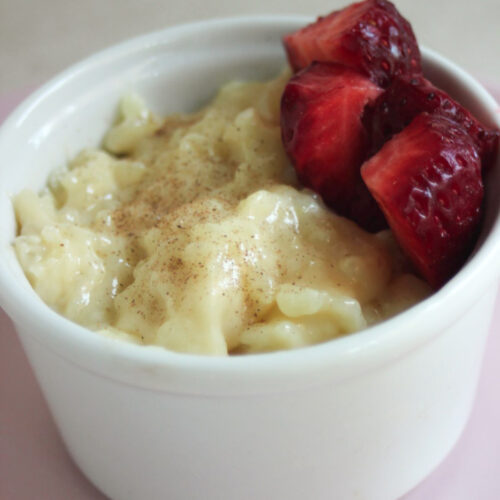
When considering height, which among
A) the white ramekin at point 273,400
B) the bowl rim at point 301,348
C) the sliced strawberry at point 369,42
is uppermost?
the sliced strawberry at point 369,42

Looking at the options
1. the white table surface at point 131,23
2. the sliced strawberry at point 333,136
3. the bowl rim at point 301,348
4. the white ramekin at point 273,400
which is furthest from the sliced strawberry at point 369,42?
the white table surface at point 131,23

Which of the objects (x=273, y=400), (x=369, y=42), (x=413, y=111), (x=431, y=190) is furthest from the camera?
(x=369, y=42)

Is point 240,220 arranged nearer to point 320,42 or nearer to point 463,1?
point 320,42

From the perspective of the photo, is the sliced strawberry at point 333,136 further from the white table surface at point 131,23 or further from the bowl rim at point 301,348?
the white table surface at point 131,23

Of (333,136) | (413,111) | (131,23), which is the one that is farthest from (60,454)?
(131,23)

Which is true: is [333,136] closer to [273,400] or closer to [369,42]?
[369,42]

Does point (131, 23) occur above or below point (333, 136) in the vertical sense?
below

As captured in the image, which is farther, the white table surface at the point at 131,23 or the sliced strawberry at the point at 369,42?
the white table surface at the point at 131,23
